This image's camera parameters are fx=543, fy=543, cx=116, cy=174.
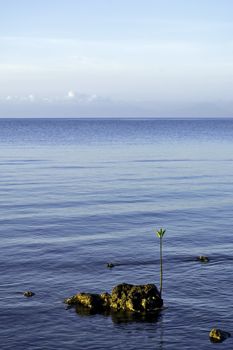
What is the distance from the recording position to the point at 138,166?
131 metres

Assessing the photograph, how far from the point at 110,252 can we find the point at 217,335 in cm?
2189

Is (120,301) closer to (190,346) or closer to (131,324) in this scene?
(131,324)

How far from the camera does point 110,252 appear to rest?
5612cm

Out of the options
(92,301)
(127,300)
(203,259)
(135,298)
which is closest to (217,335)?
(135,298)

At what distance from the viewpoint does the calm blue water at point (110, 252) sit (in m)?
37.2

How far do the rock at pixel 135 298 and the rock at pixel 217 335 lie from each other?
5.98m

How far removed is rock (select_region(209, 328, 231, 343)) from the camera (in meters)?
35.5

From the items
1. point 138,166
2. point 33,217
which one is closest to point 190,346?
point 33,217

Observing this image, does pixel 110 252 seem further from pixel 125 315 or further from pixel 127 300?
pixel 125 315

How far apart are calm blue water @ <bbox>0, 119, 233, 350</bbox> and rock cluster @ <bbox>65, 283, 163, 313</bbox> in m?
1.27

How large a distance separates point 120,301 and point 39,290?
26.0 feet

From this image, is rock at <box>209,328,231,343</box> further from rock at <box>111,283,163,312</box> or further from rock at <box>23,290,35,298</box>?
rock at <box>23,290,35,298</box>

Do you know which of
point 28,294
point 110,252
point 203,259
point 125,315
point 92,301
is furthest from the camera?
point 110,252

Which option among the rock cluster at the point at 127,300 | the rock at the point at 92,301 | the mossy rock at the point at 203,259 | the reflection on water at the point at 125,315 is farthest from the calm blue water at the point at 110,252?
the rock cluster at the point at 127,300
